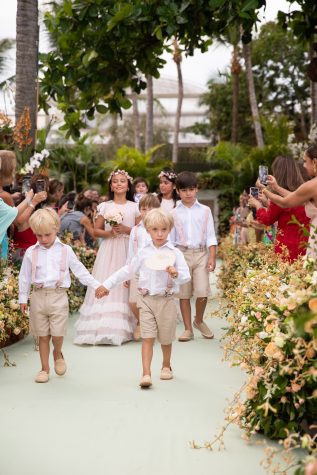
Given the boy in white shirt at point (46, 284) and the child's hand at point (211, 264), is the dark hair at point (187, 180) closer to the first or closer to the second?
the child's hand at point (211, 264)

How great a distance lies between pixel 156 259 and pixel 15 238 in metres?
2.58

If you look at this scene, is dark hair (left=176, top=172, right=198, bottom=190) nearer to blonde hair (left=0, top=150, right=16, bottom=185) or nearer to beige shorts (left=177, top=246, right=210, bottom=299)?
beige shorts (left=177, top=246, right=210, bottom=299)

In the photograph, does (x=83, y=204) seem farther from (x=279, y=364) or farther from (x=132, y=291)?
(x=279, y=364)

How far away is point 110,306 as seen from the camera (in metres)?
8.35

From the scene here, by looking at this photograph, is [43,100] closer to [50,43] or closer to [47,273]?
[47,273]

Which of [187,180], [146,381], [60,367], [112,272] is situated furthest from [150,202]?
[146,381]

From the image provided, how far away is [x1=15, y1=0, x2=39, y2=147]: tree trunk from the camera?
1091 cm

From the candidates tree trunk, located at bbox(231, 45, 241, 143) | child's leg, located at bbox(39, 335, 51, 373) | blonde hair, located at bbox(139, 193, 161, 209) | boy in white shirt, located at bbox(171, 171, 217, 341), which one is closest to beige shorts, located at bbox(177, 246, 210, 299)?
boy in white shirt, located at bbox(171, 171, 217, 341)

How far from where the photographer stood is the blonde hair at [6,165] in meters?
7.07

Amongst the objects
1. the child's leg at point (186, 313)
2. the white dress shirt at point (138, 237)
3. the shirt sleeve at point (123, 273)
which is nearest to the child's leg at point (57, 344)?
the shirt sleeve at point (123, 273)

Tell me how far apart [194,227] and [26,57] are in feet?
14.0

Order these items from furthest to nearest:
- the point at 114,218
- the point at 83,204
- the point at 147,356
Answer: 1. the point at 83,204
2. the point at 114,218
3. the point at 147,356

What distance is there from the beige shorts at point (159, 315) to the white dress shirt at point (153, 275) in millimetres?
68

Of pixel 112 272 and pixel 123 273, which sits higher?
pixel 123 273
